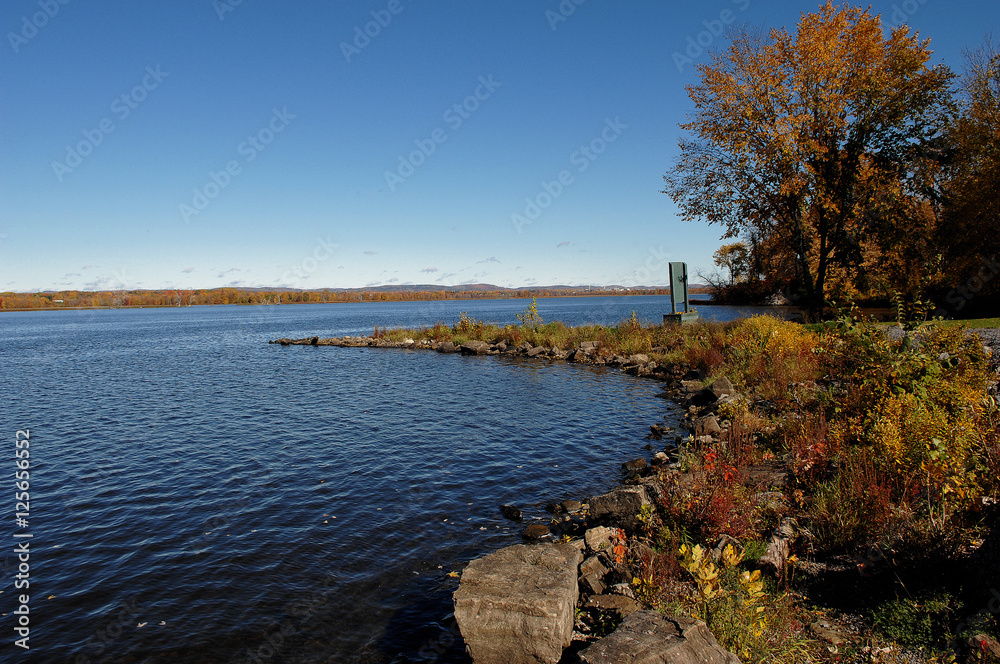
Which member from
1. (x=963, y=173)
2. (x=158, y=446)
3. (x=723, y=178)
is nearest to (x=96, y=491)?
(x=158, y=446)

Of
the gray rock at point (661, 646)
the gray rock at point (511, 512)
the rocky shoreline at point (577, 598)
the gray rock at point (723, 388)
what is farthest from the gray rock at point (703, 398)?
the gray rock at point (661, 646)

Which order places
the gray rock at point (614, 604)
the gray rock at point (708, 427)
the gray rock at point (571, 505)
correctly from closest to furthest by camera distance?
1. the gray rock at point (614, 604)
2. the gray rock at point (571, 505)
3. the gray rock at point (708, 427)

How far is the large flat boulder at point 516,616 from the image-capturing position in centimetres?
525

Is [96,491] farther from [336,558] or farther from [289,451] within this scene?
[336,558]

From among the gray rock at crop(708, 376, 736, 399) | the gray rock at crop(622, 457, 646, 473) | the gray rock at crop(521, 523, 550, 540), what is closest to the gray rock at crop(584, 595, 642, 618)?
the gray rock at crop(521, 523, 550, 540)

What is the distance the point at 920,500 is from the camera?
621 centimetres

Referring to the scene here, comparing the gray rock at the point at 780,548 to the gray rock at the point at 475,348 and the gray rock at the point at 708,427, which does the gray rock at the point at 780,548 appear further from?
the gray rock at the point at 475,348

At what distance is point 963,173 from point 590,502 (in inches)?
1074

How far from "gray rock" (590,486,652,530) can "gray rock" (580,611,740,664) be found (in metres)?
3.37

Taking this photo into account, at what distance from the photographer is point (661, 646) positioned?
172 inches

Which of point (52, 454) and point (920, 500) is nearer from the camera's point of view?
point (920, 500)

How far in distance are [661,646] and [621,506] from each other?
161 inches

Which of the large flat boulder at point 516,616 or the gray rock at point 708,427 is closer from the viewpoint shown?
the large flat boulder at point 516,616

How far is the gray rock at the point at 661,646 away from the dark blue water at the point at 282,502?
7.20 feet
